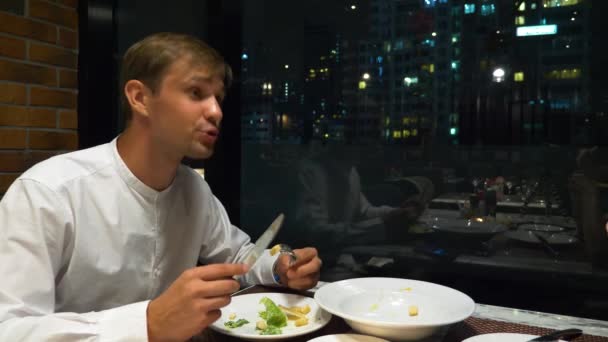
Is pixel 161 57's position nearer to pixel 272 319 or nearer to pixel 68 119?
pixel 272 319

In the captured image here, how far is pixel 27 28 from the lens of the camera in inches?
68.7

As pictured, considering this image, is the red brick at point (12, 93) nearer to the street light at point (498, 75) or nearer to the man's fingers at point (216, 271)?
the man's fingers at point (216, 271)

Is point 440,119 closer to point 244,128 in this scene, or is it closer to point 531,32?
point 531,32

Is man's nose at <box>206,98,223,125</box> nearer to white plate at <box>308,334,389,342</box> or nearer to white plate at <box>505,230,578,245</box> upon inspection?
white plate at <box>308,334,389,342</box>

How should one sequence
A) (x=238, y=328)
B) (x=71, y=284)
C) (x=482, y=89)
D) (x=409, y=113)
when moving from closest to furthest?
(x=238, y=328)
(x=71, y=284)
(x=482, y=89)
(x=409, y=113)

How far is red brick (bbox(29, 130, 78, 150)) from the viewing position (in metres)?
1.79

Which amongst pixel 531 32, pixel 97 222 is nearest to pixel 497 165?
pixel 531 32

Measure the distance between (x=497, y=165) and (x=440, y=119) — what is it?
43cm

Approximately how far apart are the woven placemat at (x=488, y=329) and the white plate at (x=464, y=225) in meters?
1.18

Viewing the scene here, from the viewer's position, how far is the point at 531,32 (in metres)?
2.33

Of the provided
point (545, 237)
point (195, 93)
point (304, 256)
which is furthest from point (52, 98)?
point (545, 237)

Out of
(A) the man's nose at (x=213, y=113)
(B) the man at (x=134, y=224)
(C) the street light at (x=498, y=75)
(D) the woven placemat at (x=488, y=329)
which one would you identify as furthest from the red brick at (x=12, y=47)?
(C) the street light at (x=498, y=75)

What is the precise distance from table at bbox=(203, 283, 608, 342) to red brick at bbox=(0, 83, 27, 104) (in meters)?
1.32

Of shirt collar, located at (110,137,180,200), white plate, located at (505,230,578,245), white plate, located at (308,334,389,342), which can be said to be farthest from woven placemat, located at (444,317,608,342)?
white plate, located at (505,230,578,245)
